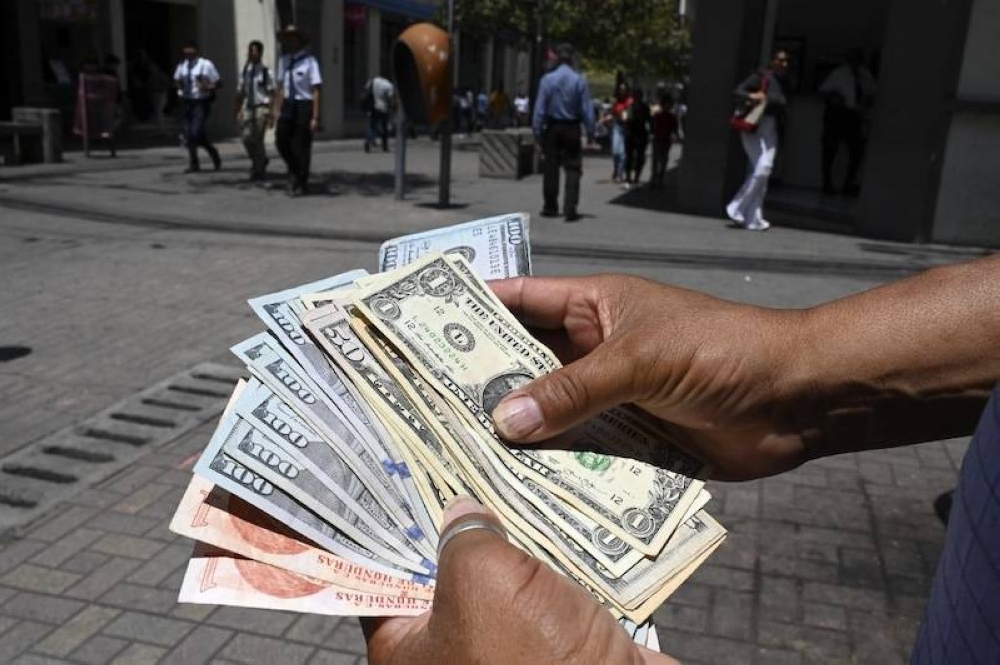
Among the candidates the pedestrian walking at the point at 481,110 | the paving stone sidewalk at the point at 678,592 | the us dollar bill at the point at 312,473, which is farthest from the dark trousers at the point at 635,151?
the pedestrian walking at the point at 481,110

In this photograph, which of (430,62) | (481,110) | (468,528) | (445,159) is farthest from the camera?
(481,110)

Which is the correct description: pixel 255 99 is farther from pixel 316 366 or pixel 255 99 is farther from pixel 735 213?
pixel 316 366

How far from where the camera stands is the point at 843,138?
48.2 feet

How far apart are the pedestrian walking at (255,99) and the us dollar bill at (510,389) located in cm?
1207

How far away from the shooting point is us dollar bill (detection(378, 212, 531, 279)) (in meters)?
2.13

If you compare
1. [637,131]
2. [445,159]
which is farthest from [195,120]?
[637,131]

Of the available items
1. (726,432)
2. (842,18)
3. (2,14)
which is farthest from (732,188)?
(2,14)

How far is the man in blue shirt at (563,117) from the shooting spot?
10.6 m

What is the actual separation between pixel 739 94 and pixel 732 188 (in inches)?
84.3

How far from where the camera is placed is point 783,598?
3236 mm

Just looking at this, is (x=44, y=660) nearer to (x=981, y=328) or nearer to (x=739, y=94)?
(x=981, y=328)

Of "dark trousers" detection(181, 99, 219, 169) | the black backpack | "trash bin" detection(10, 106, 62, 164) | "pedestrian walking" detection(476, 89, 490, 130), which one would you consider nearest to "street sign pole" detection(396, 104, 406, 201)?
"dark trousers" detection(181, 99, 219, 169)

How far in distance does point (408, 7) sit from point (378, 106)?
11584 millimetres

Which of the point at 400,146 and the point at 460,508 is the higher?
the point at 400,146
